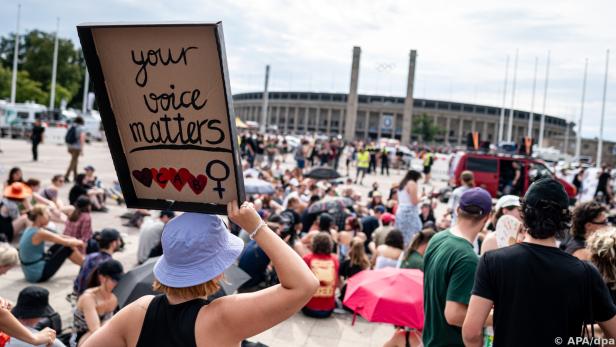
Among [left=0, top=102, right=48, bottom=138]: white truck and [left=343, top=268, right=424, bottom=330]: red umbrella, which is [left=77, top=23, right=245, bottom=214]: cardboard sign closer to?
[left=343, top=268, right=424, bottom=330]: red umbrella

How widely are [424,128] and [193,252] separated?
10368cm

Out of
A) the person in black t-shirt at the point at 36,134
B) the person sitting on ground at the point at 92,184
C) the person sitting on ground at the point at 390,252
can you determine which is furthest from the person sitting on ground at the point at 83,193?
the person in black t-shirt at the point at 36,134

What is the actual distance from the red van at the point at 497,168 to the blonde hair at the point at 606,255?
50.9 feet

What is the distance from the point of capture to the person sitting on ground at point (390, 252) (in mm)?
6934

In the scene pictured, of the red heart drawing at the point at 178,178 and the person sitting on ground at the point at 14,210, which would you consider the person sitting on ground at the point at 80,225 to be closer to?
the person sitting on ground at the point at 14,210

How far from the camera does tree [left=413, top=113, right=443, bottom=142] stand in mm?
102875

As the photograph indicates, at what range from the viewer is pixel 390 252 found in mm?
6969

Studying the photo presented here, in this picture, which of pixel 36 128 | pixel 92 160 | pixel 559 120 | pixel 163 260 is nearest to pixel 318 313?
pixel 163 260

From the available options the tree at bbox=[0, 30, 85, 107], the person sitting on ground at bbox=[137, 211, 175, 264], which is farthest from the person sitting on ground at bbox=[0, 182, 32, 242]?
the tree at bbox=[0, 30, 85, 107]

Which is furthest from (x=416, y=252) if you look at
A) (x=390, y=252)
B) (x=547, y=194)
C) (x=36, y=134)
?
(x=36, y=134)

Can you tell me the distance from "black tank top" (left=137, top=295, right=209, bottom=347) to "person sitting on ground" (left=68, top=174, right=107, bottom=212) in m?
9.91

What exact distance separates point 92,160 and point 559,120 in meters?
130

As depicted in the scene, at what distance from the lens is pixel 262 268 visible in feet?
24.0

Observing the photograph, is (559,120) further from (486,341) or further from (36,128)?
(486,341)
